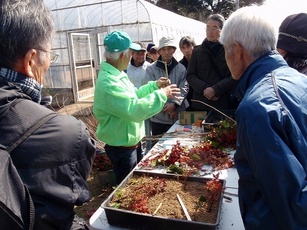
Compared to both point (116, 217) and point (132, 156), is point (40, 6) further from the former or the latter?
point (132, 156)

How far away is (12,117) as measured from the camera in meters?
0.76

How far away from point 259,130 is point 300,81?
1.11 ft

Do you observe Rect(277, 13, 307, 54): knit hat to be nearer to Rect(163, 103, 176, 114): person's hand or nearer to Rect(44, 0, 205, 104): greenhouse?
Rect(163, 103, 176, 114): person's hand

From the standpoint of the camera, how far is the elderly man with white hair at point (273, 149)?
3.11ft

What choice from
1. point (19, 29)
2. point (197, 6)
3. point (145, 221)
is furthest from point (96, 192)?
point (197, 6)

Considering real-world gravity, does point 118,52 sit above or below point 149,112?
above

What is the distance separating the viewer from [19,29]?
846mm

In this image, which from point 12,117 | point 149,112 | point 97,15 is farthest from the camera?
point 97,15

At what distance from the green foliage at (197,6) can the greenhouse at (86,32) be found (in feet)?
57.2

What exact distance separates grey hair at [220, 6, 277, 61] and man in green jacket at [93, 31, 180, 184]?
94cm

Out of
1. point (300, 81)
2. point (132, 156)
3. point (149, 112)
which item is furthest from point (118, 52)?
point (300, 81)

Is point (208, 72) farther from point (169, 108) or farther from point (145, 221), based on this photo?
point (145, 221)

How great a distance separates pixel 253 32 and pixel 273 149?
56 cm

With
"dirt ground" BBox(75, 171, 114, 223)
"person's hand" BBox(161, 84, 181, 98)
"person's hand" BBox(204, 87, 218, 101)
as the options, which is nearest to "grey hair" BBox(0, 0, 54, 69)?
"person's hand" BBox(161, 84, 181, 98)
